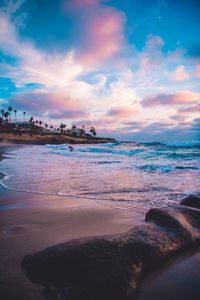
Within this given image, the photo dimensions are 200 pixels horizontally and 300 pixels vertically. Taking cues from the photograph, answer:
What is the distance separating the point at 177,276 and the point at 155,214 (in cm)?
115

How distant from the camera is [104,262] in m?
2.26

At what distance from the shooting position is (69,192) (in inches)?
242

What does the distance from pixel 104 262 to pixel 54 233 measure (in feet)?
4.15

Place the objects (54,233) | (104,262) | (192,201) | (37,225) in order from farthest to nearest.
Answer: (192,201) → (37,225) → (54,233) → (104,262)

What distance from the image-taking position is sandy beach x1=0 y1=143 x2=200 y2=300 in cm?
210

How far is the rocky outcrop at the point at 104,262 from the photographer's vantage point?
2.05m

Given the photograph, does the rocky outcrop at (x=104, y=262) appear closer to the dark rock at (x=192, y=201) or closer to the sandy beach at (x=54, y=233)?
the sandy beach at (x=54, y=233)

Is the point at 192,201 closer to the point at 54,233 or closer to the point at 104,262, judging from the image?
the point at 54,233

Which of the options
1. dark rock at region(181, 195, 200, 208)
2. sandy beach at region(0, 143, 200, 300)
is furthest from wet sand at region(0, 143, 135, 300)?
dark rock at region(181, 195, 200, 208)

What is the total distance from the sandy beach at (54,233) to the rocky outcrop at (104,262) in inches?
4.6

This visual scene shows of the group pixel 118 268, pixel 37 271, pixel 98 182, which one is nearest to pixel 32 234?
pixel 37 271

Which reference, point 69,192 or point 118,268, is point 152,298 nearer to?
point 118,268

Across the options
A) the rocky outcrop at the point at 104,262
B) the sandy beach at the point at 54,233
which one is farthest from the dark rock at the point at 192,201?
the rocky outcrop at the point at 104,262

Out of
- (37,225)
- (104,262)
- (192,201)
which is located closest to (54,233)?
(37,225)
